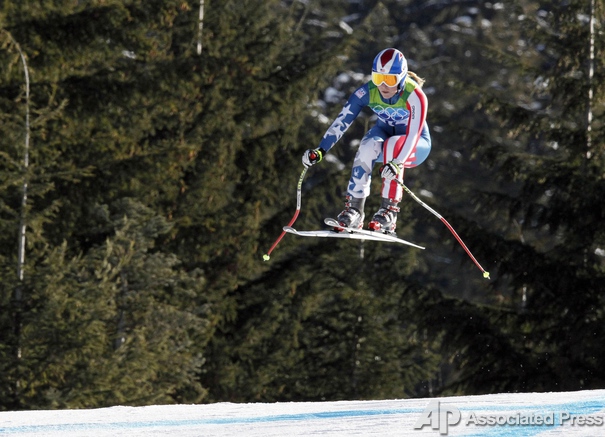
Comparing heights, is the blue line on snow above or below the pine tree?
below

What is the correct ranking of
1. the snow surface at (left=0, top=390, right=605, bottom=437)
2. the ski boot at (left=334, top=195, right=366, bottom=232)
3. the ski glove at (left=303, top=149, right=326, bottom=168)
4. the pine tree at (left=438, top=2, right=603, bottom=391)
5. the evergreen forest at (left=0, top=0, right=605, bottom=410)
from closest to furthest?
1. the snow surface at (left=0, top=390, right=605, bottom=437)
2. the ski glove at (left=303, top=149, right=326, bottom=168)
3. the ski boot at (left=334, top=195, right=366, bottom=232)
4. the evergreen forest at (left=0, top=0, right=605, bottom=410)
5. the pine tree at (left=438, top=2, right=603, bottom=391)

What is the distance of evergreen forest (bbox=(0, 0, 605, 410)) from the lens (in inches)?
556

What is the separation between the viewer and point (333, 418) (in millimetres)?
6730

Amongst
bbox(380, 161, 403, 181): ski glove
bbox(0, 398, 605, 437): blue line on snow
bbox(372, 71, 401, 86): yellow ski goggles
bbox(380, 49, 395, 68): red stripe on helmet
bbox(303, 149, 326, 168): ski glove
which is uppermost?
bbox(380, 49, 395, 68): red stripe on helmet

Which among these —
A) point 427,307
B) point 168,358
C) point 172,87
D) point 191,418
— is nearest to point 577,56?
point 427,307

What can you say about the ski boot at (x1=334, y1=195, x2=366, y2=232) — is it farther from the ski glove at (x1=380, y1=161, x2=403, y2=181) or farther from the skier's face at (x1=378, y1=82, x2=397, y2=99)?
the skier's face at (x1=378, y1=82, x2=397, y2=99)

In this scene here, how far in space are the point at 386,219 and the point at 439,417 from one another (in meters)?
2.26

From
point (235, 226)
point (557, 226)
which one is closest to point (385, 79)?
point (557, 226)

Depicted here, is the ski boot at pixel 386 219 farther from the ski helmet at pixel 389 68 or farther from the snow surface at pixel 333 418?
the snow surface at pixel 333 418

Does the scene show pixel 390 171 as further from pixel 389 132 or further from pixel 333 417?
pixel 333 417

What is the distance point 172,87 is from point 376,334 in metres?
7.10

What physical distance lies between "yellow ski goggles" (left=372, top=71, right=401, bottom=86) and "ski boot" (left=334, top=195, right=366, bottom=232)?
102cm

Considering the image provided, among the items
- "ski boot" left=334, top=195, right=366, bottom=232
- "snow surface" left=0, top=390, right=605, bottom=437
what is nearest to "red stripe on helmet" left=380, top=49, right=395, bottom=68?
"ski boot" left=334, top=195, right=366, bottom=232

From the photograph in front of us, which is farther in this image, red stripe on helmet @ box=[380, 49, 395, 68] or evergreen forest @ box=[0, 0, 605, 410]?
evergreen forest @ box=[0, 0, 605, 410]
